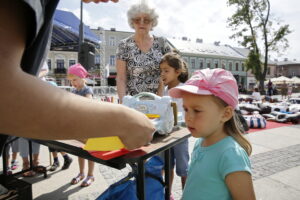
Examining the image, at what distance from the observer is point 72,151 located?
1206 mm

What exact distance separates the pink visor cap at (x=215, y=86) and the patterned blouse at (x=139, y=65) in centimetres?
94

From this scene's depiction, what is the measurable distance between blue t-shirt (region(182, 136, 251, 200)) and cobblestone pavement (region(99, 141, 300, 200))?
4.43ft

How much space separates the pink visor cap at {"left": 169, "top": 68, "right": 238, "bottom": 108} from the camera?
4.11 feet

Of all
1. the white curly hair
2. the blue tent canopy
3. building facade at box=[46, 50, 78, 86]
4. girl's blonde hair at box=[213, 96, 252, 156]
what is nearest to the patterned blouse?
the white curly hair

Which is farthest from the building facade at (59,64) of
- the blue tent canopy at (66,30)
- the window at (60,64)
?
the blue tent canopy at (66,30)

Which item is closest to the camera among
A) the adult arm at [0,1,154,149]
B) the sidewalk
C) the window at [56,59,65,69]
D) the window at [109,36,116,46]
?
the adult arm at [0,1,154,149]

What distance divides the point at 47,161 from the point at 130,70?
2341mm

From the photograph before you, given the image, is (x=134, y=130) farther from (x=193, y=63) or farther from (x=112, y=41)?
(x=112, y=41)

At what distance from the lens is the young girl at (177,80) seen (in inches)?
87.7

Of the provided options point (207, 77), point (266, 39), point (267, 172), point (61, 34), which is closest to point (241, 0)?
point (266, 39)

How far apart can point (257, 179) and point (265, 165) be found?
2.00 ft

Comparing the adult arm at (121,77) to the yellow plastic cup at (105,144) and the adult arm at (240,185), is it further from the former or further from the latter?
the adult arm at (240,185)

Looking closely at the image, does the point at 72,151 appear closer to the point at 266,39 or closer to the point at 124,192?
the point at 124,192

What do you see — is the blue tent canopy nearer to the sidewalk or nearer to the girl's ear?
the sidewalk
